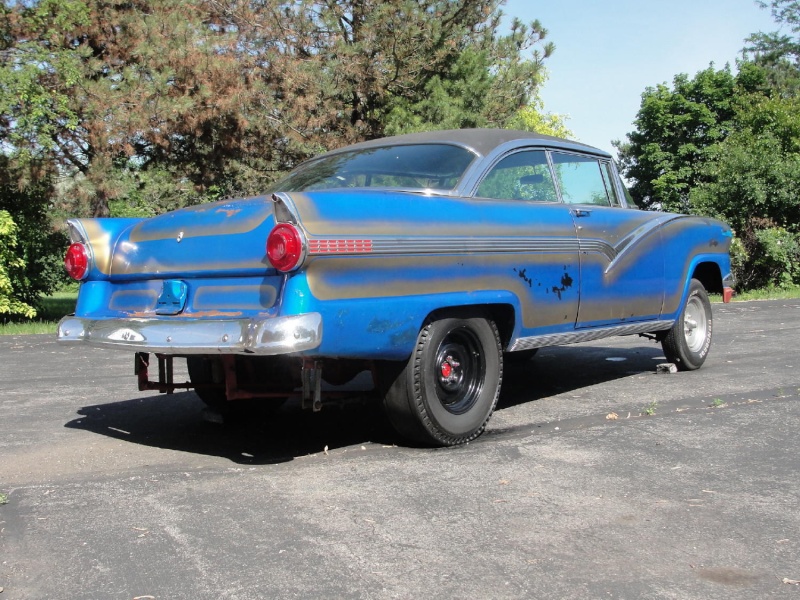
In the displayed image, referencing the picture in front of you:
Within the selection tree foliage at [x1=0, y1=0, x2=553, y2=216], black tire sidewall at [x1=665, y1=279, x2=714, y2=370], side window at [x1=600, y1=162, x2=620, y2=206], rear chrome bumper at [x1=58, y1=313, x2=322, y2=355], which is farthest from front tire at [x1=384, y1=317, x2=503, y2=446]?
tree foliage at [x1=0, y1=0, x2=553, y2=216]

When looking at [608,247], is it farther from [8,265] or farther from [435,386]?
[8,265]

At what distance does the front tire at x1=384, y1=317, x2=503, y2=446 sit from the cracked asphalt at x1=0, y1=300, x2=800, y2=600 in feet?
0.48

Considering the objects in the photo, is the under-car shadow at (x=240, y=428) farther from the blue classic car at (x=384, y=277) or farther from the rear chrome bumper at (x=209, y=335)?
the rear chrome bumper at (x=209, y=335)

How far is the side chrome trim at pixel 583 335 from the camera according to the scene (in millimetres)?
5301

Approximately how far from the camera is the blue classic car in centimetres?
409

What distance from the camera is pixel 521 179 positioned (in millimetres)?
5715

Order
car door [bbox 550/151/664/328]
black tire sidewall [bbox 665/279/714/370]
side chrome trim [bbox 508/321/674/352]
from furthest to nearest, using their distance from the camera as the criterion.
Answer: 1. black tire sidewall [bbox 665/279/714/370]
2. car door [bbox 550/151/664/328]
3. side chrome trim [bbox 508/321/674/352]

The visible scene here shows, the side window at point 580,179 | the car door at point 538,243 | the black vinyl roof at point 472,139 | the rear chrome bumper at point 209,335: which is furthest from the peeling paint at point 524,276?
the rear chrome bumper at point 209,335

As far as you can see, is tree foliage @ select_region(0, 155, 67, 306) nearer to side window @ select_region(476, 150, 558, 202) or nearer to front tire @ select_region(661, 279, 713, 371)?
side window @ select_region(476, 150, 558, 202)

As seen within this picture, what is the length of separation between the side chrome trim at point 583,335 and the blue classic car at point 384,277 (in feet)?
0.05

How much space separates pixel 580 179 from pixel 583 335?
4.19ft

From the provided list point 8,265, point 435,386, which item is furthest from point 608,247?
point 8,265

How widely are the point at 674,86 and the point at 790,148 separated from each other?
60.4 ft

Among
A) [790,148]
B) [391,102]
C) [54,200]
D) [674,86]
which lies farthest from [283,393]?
[674,86]
